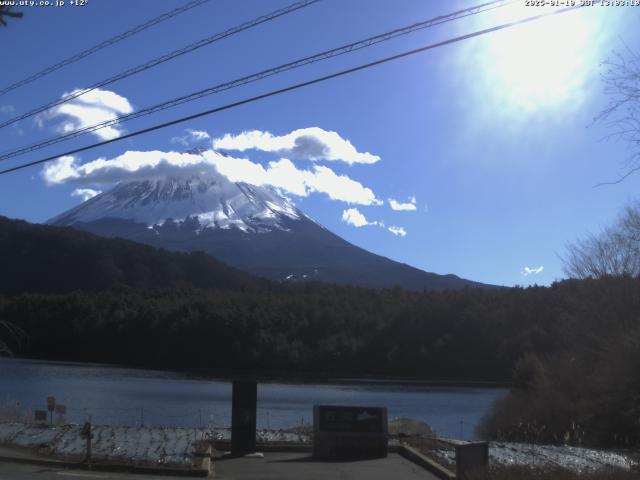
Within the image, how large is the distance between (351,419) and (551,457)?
14.2ft

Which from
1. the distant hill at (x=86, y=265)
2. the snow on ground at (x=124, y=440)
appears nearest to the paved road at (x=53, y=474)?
the snow on ground at (x=124, y=440)

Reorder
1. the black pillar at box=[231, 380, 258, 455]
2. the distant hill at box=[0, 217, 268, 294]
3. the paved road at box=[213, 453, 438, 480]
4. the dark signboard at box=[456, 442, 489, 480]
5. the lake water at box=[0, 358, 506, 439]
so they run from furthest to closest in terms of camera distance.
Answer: the distant hill at box=[0, 217, 268, 294]
the lake water at box=[0, 358, 506, 439]
the black pillar at box=[231, 380, 258, 455]
the paved road at box=[213, 453, 438, 480]
the dark signboard at box=[456, 442, 489, 480]

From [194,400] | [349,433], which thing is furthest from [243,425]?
[194,400]

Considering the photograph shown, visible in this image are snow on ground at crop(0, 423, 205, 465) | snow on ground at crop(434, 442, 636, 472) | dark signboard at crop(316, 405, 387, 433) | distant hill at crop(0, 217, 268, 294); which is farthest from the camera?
distant hill at crop(0, 217, 268, 294)

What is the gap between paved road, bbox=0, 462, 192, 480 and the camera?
1441cm

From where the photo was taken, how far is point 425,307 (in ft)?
290

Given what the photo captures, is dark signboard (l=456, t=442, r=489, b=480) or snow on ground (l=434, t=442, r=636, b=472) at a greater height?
dark signboard (l=456, t=442, r=489, b=480)

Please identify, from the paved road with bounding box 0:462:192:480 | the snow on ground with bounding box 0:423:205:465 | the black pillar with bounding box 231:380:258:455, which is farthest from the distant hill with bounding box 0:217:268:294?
the paved road with bounding box 0:462:192:480

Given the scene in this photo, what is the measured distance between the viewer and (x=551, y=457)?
17.8 meters

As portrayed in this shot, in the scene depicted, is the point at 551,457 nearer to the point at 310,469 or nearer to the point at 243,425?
the point at 310,469

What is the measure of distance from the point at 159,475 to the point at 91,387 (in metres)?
38.4

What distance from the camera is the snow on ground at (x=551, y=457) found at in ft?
53.2

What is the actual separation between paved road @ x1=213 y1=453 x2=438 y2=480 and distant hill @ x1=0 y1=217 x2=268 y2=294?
112 m

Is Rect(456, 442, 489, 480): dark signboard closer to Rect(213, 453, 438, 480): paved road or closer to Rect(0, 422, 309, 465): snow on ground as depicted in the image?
Rect(213, 453, 438, 480): paved road
